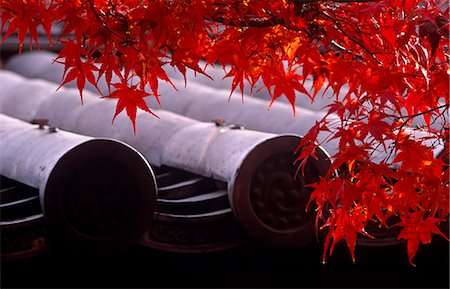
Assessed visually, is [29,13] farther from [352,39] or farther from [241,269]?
[241,269]

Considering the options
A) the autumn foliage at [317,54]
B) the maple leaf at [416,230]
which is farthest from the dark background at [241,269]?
the autumn foliage at [317,54]

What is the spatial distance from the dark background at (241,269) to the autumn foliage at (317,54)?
156 cm

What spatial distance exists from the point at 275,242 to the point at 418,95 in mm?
1576

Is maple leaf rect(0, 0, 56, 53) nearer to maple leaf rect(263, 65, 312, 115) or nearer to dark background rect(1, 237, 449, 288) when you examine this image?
maple leaf rect(263, 65, 312, 115)

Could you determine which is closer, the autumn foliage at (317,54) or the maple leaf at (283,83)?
the autumn foliage at (317,54)

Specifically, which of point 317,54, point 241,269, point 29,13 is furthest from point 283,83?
point 241,269

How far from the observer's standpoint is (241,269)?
15.7 ft

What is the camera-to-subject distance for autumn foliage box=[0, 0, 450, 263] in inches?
105

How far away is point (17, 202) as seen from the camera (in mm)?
4023

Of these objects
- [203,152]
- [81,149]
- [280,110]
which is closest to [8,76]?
[280,110]

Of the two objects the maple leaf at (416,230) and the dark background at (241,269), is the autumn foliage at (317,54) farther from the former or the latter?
the dark background at (241,269)

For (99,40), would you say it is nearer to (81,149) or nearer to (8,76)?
(81,149)

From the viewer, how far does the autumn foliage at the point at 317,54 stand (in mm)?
2658

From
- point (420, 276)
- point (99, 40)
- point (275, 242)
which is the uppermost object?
point (99, 40)
